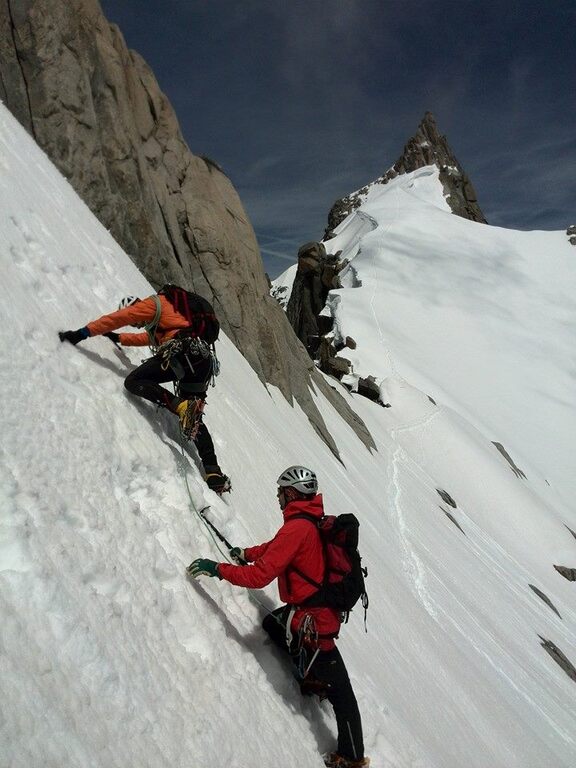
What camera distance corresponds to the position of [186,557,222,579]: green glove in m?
4.20

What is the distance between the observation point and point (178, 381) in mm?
5848

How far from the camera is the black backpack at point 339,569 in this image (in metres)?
4.18

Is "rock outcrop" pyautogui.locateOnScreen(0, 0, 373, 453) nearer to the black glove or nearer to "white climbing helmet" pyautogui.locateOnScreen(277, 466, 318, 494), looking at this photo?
the black glove

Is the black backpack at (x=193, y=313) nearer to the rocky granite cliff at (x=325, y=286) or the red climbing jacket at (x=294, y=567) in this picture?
the red climbing jacket at (x=294, y=567)

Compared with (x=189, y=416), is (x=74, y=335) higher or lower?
higher


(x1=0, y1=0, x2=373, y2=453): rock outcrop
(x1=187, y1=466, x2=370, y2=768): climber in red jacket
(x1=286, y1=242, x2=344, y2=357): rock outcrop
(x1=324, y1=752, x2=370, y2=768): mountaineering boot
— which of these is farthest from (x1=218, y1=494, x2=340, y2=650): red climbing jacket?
(x1=286, y1=242, x2=344, y2=357): rock outcrop

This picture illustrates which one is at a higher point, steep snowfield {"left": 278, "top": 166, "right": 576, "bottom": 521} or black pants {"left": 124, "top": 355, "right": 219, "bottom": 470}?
steep snowfield {"left": 278, "top": 166, "right": 576, "bottom": 521}

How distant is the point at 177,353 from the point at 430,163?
150m

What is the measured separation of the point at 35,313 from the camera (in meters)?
5.19

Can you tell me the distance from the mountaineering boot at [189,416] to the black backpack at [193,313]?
2.56 ft

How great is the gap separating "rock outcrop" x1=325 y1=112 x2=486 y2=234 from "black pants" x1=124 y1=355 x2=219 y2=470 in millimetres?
121573

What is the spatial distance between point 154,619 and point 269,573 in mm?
932

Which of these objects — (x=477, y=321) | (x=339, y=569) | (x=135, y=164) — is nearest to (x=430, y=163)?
(x=477, y=321)

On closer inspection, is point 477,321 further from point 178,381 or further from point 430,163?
point 430,163
